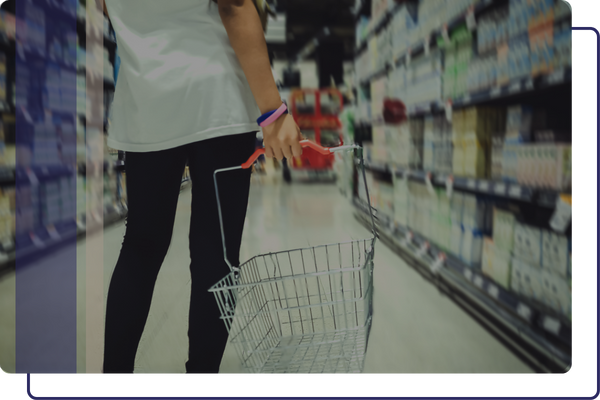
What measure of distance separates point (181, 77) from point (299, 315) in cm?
82

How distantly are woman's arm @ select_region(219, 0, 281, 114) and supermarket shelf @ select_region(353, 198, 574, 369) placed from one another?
0.47 metres

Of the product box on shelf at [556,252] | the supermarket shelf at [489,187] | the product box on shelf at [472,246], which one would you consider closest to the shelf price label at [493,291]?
the product box on shelf at [472,246]

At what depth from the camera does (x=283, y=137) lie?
1008mm

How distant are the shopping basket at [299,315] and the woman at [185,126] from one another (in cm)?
6

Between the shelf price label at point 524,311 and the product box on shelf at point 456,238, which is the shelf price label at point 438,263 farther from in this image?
the shelf price label at point 524,311

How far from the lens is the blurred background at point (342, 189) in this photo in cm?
133

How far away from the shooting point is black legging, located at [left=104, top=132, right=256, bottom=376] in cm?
110

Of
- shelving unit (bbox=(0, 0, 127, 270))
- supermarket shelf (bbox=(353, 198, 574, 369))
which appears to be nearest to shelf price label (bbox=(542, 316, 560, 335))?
supermarket shelf (bbox=(353, 198, 574, 369))

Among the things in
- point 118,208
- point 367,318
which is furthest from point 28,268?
point 367,318

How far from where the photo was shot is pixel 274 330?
49.7 inches

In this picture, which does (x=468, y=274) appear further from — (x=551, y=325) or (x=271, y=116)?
(x=271, y=116)

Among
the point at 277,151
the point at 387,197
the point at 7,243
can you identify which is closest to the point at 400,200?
the point at 387,197

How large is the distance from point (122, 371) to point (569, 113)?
1.61 meters

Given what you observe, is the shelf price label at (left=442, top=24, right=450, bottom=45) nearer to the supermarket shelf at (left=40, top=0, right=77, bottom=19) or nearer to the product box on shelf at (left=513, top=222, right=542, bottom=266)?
the product box on shelf at (left=513, top=222, right=542, bottom=266)
